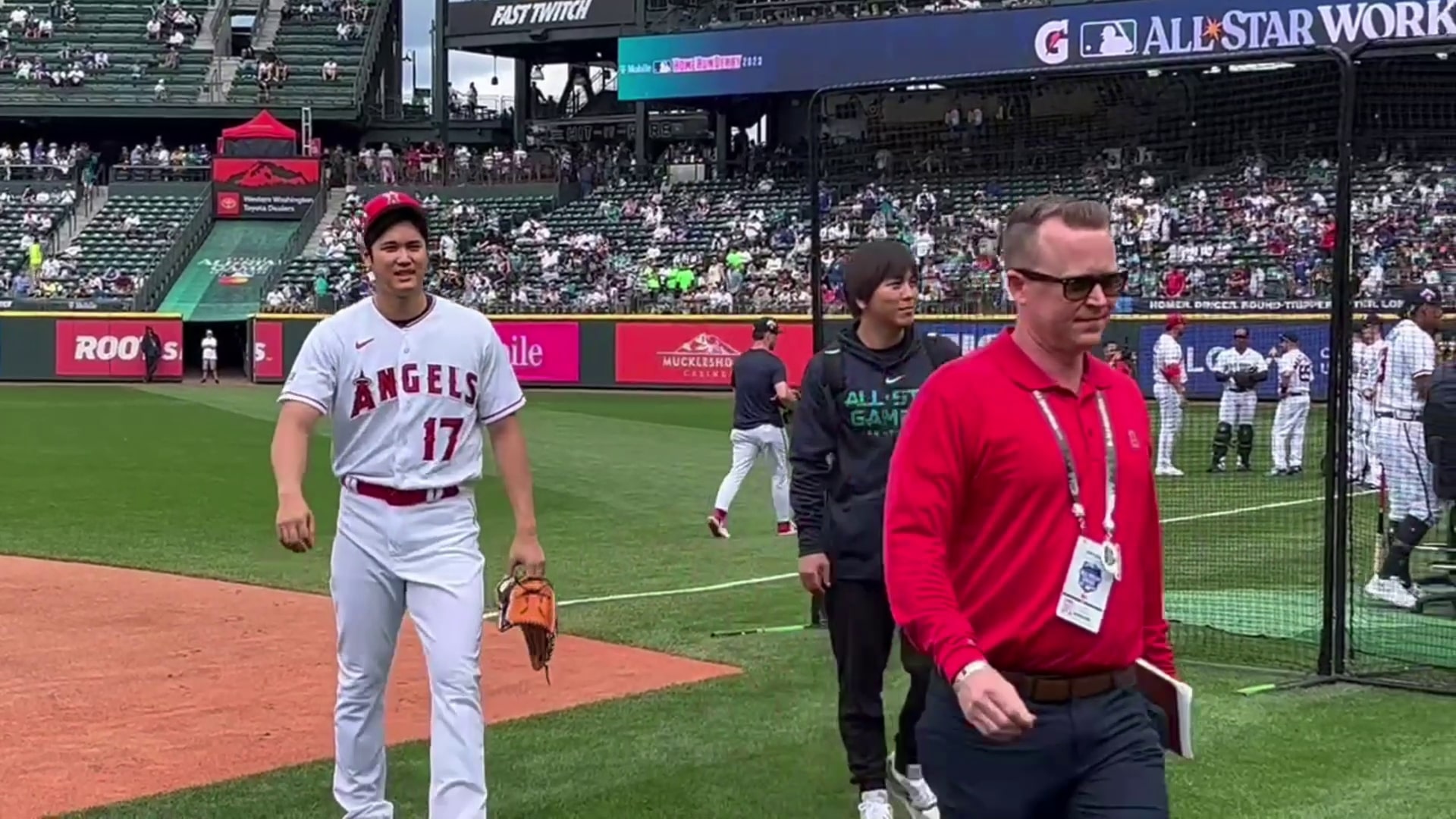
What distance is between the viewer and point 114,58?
57375 mm

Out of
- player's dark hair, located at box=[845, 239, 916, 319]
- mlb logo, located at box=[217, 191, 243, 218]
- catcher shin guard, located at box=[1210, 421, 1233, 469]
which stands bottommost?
catcher shin guard, located at box=[1210, 421, 1233, 469]

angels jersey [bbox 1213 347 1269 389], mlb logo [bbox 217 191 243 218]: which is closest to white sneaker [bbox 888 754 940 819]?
angels jersey [bbox 1213 347 1269 389]

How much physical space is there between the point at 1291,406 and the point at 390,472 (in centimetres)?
1662

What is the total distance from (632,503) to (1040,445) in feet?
46.0

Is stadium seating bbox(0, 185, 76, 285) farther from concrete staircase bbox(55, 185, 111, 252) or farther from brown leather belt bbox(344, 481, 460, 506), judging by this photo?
brown leather belt bbox(344, 481, 460, 506)

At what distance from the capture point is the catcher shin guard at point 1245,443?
19.7m

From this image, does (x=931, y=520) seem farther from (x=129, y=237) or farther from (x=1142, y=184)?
(x=129, y=237)

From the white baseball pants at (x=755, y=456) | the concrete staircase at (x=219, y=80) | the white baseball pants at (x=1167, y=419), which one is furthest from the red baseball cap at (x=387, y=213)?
the concrete staircase at (x=219, y=80)

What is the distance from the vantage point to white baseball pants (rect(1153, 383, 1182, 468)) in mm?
18078

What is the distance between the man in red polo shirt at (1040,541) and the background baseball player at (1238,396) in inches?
654

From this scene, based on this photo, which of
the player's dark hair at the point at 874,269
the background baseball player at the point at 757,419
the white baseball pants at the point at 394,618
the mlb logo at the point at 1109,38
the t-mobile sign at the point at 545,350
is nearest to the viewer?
the white baseball pants at the point at 394,618

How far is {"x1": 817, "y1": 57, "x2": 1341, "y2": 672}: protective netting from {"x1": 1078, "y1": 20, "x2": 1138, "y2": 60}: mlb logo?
2689 centimetres

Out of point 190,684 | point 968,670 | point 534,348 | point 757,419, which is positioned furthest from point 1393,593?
point 534,348

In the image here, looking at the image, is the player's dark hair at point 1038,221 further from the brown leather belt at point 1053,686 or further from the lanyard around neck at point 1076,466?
the brown leather belt at point 1053,686
